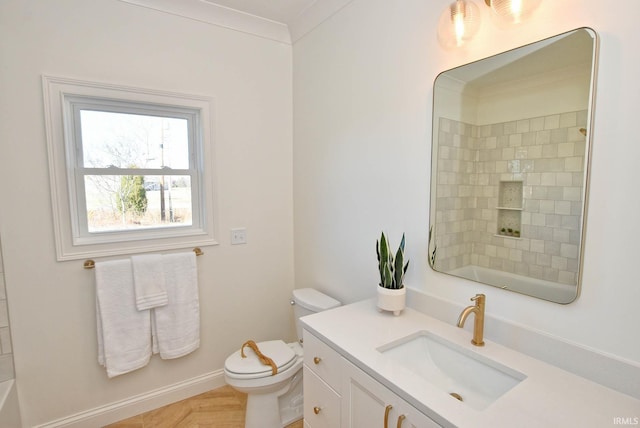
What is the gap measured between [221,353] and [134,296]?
75cm

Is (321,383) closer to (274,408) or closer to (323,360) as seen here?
(323,360)

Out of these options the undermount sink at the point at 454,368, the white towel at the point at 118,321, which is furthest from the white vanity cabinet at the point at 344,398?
Answer: the white towel at the point at 118,321

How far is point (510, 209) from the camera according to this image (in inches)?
46.2

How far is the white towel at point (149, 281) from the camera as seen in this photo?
1.87 meters

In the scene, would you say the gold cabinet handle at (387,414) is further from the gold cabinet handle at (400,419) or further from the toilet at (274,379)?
the toilet at (274,379)

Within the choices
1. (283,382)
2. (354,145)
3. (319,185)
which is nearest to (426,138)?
(354,145)

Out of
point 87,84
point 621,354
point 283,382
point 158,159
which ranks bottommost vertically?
point 283,382

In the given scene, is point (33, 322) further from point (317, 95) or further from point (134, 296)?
point (317, 95)

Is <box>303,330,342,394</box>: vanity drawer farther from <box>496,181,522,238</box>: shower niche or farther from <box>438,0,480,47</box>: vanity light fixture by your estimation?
<box>438,0,480,47</box>: vanity light fixture

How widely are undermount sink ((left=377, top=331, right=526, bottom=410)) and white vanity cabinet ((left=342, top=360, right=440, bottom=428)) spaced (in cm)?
13

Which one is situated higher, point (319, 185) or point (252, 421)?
point (319, 185)

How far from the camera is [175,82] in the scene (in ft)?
6.47

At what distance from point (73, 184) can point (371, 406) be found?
6.19 feet

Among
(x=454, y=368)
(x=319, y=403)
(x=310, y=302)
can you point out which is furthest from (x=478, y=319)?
(x=310, y=302)
